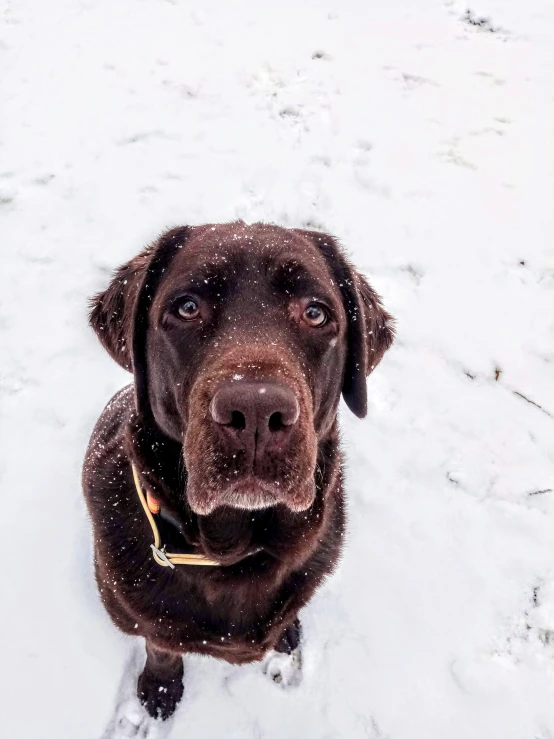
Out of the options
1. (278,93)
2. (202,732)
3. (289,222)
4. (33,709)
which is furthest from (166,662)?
(278,93)

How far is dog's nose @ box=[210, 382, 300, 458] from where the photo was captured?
1.43 m

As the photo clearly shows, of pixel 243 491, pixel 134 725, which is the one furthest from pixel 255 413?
pixel 134 725

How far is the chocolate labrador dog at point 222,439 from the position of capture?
161cm

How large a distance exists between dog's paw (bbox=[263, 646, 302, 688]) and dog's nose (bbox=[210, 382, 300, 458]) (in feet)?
5.23

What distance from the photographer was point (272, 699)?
2543mm

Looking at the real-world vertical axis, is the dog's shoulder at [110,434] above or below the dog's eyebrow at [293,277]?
below

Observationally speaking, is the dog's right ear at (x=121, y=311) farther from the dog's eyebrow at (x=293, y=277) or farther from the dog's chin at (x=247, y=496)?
the dog's chin at (x=247, y=496)

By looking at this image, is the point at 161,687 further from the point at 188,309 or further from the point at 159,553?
the point at 188,309

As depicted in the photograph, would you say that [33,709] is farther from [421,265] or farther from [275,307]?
[421,265]

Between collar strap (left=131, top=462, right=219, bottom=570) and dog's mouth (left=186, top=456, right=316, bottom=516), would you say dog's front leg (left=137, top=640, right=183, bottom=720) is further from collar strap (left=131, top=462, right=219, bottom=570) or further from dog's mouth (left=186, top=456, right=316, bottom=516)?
dog's mouth (left=186, top=456, right=316, bottom=516)

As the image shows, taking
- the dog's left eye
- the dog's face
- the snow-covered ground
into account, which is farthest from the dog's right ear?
the snow-covered ground

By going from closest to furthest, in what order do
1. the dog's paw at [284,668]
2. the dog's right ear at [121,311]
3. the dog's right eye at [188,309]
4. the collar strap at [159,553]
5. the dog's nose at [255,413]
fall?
1. the dog's nose at [255,413]
2. the dog's right eye at [188,309]
3. the collar strap at [159,553]
4. the dog's right ear at [121,311]
5. the dog's paw at [284,668]

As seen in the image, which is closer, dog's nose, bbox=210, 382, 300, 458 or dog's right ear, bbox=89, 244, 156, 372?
dog's nose, bbox=210, 382, 300, 458

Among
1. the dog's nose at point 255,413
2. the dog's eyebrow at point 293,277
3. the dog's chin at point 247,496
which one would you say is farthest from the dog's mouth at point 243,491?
the dog's eyebrow at point 293,277
